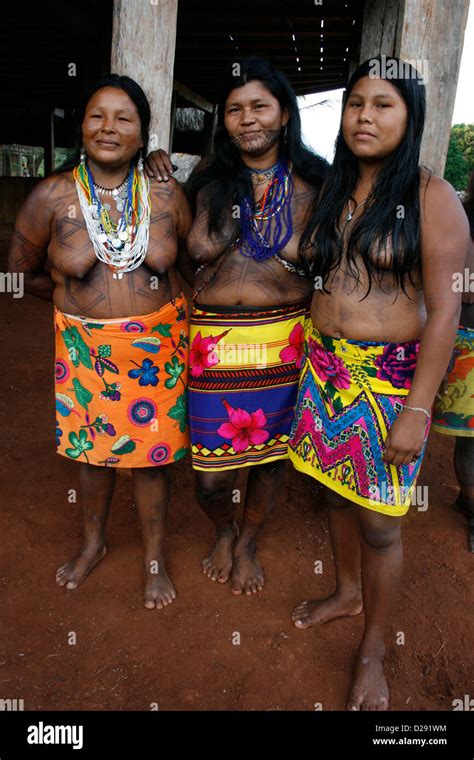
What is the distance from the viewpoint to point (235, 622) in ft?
7.65

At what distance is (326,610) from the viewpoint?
7.65 feet

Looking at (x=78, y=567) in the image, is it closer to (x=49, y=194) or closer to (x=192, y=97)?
(x=49, y=194)

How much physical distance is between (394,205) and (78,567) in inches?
77.4

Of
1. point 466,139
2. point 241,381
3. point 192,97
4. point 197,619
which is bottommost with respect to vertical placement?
point 197,619

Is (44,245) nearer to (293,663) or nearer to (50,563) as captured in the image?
(50,563)

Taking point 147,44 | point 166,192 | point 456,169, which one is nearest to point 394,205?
point 166,192

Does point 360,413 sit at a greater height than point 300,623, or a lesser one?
greater

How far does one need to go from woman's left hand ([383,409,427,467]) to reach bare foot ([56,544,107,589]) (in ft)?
4.95

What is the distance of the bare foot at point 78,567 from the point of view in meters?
2.46

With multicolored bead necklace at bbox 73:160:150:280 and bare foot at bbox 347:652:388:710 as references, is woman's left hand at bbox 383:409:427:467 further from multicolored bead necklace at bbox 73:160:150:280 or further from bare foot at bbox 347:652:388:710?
multicolored bead necklace at bbox 73:160:150:280

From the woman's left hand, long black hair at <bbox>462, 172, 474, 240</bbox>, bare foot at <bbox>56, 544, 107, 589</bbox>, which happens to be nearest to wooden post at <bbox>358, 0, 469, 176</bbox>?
long black hair at <bbox>462, 172, 474, 240</bbox>

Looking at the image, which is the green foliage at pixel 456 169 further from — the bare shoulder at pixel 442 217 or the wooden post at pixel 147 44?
the bare shoulder at pixel 442 217

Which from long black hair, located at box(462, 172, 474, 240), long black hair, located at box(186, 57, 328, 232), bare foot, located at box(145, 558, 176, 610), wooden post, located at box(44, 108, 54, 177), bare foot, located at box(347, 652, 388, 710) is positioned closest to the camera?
bare foot, located at box(347, 652, 388, 710)

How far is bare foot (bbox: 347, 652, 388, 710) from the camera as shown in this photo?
1.96 metres
